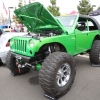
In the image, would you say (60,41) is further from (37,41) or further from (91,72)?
(91,72)

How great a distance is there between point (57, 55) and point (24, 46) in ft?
2.89

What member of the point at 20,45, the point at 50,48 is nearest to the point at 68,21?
the point at 50,48

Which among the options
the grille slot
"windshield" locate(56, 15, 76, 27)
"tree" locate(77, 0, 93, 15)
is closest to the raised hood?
"windshield" locate(56, 15, 76, 27)

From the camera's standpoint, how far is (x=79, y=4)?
22.9 meters

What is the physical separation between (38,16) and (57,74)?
1662 millimetres

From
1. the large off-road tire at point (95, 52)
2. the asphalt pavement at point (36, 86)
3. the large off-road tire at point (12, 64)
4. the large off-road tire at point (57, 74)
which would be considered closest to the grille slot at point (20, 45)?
the large off-road tire at point (12, 64)

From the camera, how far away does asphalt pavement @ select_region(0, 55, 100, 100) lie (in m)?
3.26

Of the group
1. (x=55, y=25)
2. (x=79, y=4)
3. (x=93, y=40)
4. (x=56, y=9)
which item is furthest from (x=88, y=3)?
(x=55, y=25)

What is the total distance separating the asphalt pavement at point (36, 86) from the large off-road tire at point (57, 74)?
0.80 feet

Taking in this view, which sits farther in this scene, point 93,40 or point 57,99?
point 93,40

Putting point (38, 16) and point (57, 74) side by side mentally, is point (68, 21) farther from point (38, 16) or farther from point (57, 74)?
point (57, 74)

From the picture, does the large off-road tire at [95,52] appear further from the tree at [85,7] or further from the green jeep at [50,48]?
the tree at [85,7]

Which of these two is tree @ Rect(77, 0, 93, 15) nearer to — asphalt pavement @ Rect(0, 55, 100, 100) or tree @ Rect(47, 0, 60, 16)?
tree @ Rect(47, 0, 60, 16)

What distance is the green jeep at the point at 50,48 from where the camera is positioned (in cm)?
305
